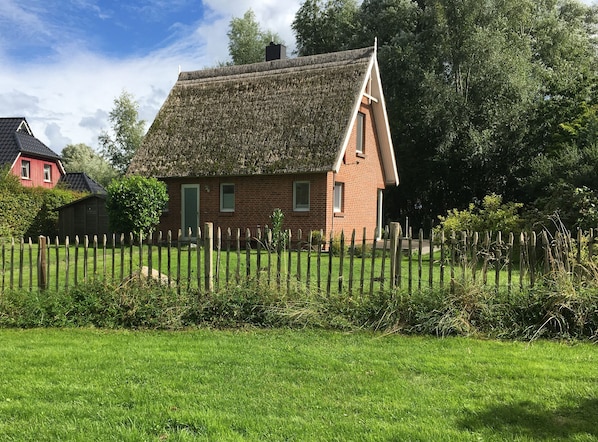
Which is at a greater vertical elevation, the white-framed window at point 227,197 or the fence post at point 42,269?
the white-framed window at point 227,197

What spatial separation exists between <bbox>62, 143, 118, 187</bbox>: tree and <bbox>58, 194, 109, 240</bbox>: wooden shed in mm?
34097

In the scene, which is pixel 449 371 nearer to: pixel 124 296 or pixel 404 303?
pixel 404 303

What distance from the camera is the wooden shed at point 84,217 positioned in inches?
867

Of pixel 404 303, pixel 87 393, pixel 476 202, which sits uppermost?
pixel 476 202

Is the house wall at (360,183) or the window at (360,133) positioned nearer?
the house wall at (360,183)

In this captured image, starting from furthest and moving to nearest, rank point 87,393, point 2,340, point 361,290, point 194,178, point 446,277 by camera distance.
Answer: point 194,178 < point 446,277 < point 361,290 < point 2,340 < point 87,393

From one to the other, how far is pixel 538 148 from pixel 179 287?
75.8 feet

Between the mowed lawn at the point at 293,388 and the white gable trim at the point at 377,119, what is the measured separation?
11.9 meters

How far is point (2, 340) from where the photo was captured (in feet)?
19.5

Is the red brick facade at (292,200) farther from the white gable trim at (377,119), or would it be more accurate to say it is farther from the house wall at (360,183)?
the white gable trim at (377,119)

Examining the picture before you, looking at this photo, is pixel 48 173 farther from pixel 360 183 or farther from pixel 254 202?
pixel 360 183

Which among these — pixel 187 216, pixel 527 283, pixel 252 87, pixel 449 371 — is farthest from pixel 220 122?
pixel 449 371

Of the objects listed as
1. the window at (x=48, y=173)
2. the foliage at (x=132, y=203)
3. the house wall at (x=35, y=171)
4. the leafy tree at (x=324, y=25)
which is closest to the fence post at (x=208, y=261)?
the foliage at (x=132, y=203)

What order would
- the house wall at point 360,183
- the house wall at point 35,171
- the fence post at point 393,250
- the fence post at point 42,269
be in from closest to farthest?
the fence post at point 393,250
the fence post at point 42,269
the house wall at point 360,183
the house wall at point 35,171
